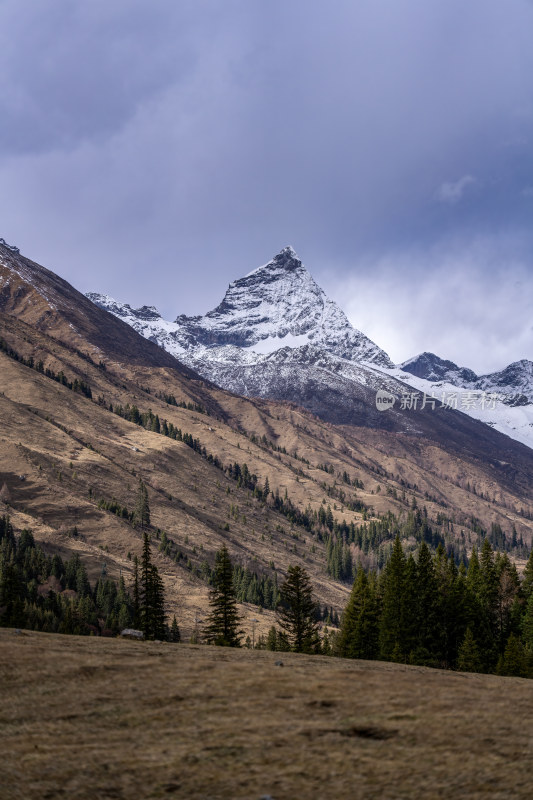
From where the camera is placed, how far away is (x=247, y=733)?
16.8 meters

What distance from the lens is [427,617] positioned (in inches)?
2186

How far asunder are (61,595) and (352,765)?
111541 mm

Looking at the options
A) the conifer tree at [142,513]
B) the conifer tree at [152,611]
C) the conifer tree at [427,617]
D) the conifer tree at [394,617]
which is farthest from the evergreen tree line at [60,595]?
the conifer tree at [142,513]

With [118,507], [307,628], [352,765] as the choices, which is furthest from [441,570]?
[118,507]

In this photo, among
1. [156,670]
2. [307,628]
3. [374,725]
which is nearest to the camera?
[374,725]

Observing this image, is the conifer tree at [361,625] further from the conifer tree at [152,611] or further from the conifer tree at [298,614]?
the conifer tree at [152,611]

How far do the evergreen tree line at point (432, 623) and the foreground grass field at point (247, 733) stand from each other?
30.3 metres

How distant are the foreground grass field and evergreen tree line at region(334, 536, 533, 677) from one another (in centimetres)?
3026

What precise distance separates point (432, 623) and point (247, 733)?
45.4 m

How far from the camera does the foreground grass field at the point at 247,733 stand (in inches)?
537

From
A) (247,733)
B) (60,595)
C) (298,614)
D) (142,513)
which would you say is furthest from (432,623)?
(142,513)

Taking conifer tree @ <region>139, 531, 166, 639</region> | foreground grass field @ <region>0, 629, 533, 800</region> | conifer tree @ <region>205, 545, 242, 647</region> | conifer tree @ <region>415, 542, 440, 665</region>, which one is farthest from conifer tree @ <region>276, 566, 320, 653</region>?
foreground grass field @ <region>0, 629, 533, 800</region>

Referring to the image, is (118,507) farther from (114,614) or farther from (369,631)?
(369,631)

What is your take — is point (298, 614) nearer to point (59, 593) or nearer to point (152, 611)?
point (152, 611)
